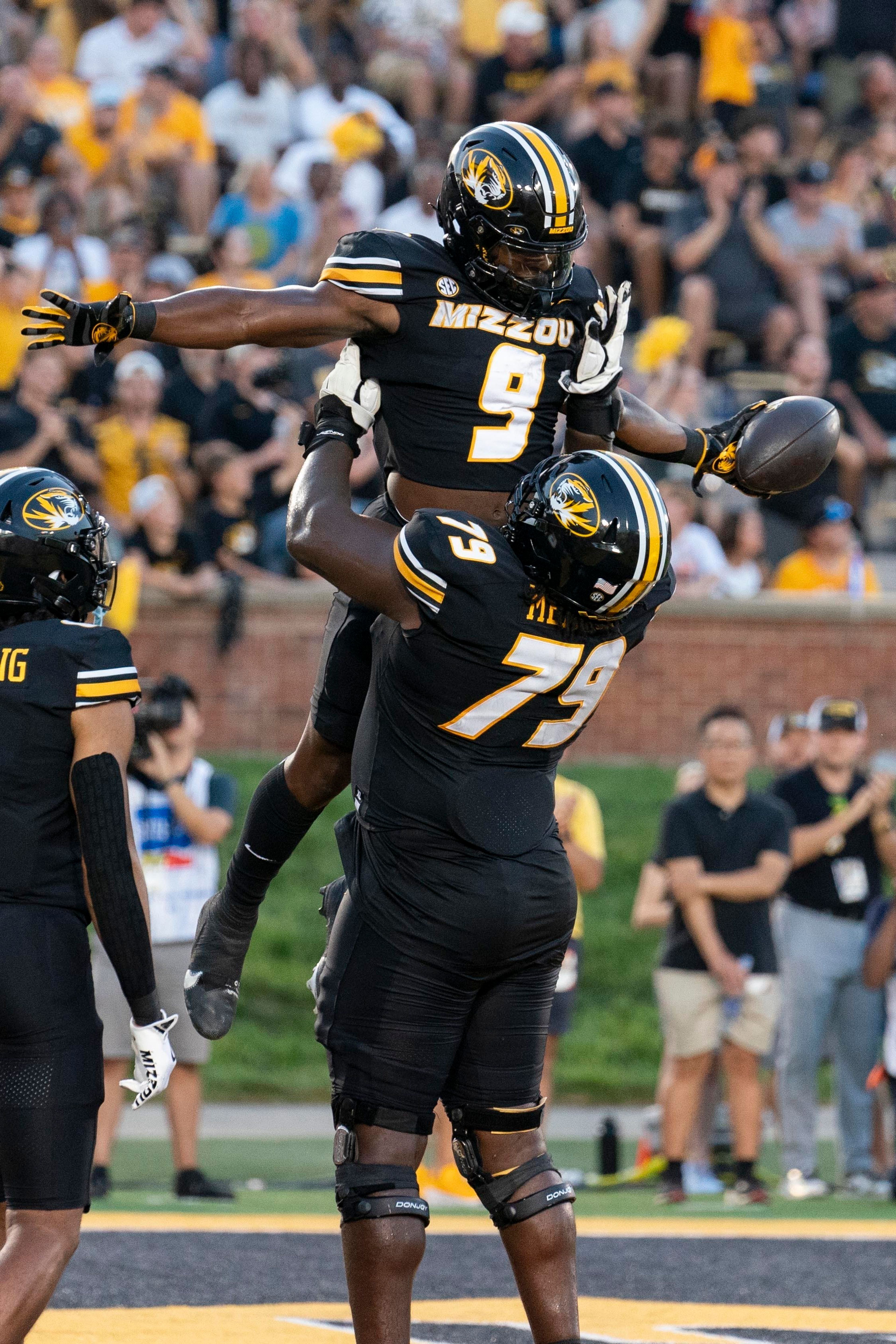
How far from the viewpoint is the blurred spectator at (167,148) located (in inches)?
534

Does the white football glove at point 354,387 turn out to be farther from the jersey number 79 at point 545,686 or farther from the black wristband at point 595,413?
the jersey number 79 at point 545,686

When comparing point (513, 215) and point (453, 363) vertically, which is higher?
point (513, 215)

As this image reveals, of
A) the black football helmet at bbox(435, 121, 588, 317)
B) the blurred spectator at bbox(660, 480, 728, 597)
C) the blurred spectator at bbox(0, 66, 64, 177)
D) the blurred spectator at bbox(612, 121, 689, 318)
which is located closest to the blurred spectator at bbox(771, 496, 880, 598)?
the blurred spectator at bbox(660, 480, 728, 597)

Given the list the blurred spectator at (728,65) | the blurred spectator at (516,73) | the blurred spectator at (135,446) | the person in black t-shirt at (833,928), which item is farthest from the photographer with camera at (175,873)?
the blurred spectator at (728,65)

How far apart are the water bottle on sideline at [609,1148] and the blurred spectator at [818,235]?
7.49m

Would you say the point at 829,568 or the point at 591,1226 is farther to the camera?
the point at 829,568

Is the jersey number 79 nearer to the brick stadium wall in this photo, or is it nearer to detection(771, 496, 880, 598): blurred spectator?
the brick stadium wall

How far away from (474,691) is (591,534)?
0.39m

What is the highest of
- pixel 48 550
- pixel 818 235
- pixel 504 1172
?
pixel 818 235

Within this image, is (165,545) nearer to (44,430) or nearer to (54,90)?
(44,430)

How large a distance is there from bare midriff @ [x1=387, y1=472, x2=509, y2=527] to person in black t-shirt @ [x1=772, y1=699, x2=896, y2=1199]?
4.91 meters

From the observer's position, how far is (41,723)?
3979 millimetres

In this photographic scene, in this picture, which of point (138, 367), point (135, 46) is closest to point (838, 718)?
point (138, 367)

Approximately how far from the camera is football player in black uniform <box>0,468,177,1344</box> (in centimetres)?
395
